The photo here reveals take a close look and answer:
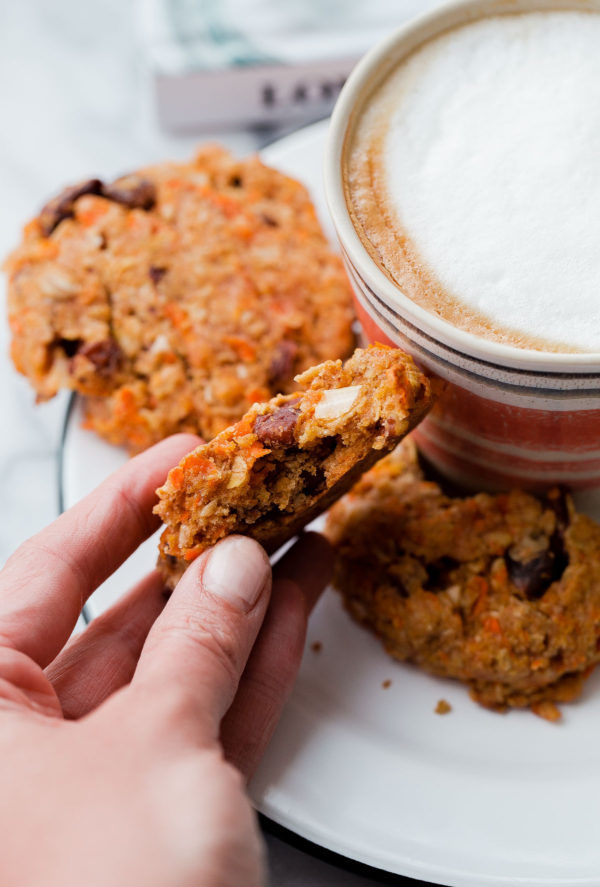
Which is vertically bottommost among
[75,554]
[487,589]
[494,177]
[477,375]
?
[487,589]

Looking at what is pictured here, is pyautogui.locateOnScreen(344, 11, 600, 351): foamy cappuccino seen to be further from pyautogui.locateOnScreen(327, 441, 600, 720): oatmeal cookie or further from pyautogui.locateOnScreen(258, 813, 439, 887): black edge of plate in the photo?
pyautogui.locateOnScreen(258, 813, 439, 887): black edge of plate

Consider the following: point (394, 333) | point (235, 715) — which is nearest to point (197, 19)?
point (394, 333)

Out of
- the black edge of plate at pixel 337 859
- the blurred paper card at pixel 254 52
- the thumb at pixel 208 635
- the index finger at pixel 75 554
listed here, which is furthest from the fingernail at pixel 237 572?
the blurred paper card at pixel 254 52

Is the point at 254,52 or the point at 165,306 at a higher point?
the point at 254,52

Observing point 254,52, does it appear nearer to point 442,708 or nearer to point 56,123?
point 56,123

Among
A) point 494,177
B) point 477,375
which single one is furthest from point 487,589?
point 494,177

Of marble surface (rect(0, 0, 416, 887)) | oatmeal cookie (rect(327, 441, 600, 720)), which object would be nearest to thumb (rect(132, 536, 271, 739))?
oatmeal cookie (rect(327, 441, 600, 720))
